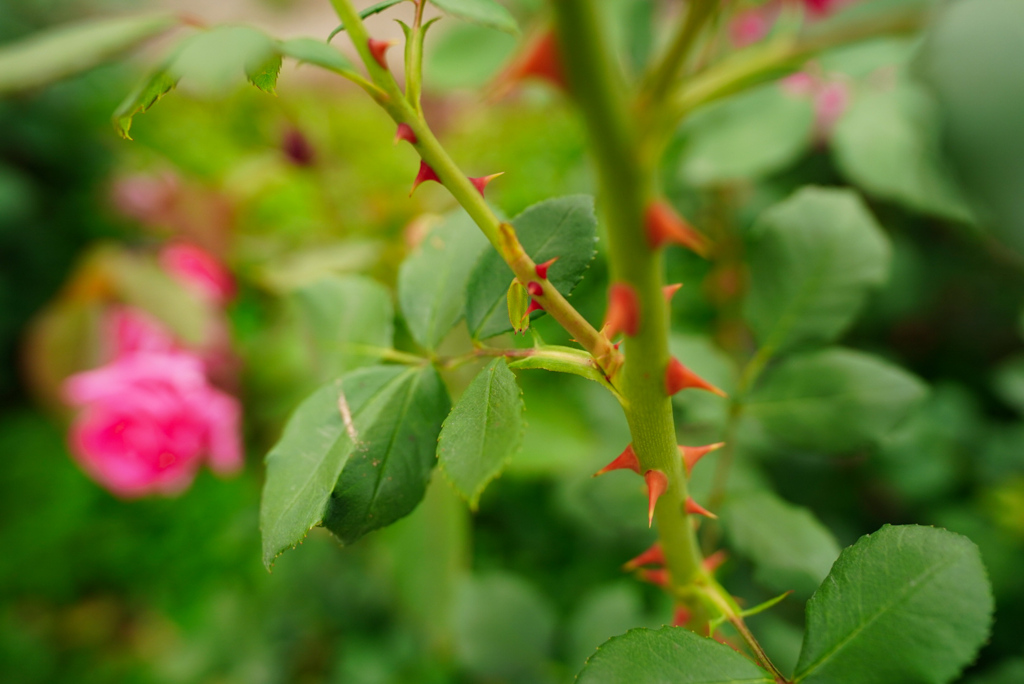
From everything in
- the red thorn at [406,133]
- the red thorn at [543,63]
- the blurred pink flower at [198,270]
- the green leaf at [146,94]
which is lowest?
the blurred pink flower at [198,270]

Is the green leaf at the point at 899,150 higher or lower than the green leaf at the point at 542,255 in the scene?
lower

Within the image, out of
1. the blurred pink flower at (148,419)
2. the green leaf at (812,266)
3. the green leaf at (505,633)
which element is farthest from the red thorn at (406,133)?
the blurred pink flower at (148,419)

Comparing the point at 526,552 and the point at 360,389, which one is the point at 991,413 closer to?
the point at 526,552

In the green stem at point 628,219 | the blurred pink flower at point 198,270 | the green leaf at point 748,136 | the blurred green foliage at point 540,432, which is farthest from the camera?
the blurred pink flower at point 198,270

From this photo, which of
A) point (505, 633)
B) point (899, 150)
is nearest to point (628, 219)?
point (505, 633)

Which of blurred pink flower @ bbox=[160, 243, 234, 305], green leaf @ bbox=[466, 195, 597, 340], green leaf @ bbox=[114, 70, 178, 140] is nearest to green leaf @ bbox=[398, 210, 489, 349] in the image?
green leaf @ bbox=[466, 195, 597, 340]

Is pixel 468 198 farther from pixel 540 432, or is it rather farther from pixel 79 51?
pixel 540 432

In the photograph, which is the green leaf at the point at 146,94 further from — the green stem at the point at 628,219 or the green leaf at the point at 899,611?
the green leaf at the point at 899,611
